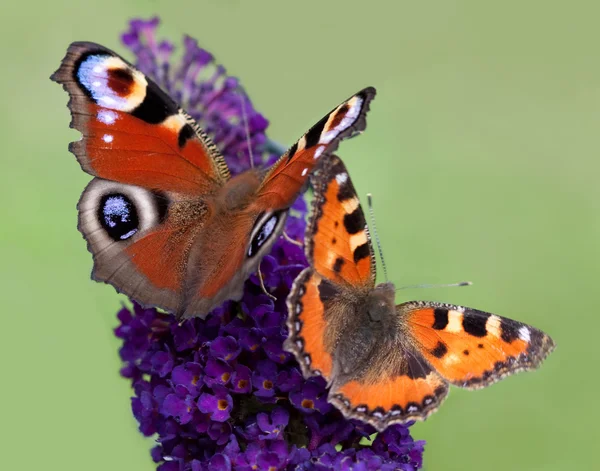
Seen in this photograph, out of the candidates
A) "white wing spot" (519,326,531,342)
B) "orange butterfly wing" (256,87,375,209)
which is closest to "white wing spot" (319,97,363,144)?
"orange butterfly wing" (256,87,375,209)

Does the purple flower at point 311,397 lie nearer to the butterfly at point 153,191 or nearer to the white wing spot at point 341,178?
the butterfly at point 153,191

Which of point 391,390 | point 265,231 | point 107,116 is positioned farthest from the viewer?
point 107,116

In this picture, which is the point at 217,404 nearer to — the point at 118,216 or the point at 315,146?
the point at 118,216

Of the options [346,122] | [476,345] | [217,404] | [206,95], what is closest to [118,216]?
[217,404]

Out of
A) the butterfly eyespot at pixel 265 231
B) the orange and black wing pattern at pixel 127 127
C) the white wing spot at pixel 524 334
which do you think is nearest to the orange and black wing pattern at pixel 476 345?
the white wing spot at pixel 524 334

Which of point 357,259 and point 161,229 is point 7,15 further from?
point 357,259

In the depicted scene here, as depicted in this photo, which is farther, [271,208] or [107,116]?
[107,116]
